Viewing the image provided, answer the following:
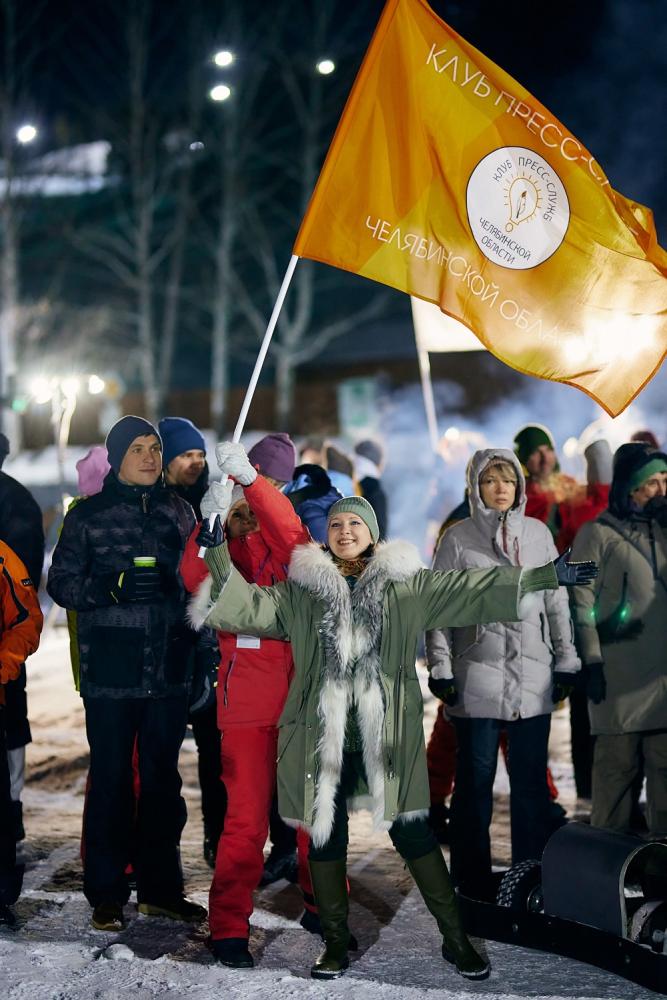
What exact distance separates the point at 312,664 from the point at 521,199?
2389mm

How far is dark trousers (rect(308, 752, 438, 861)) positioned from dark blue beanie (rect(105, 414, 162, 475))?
169cm

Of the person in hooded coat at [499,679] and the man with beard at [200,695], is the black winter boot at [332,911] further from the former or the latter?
the man with beard at [200,695]

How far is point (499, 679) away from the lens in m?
5.44

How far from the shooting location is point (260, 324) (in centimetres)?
2733

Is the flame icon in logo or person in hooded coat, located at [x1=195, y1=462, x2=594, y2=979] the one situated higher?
the flame icon in logo

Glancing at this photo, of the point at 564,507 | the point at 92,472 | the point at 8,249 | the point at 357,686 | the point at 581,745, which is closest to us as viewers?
the point at 357,686

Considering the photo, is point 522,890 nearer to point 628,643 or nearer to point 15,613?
point 628,643

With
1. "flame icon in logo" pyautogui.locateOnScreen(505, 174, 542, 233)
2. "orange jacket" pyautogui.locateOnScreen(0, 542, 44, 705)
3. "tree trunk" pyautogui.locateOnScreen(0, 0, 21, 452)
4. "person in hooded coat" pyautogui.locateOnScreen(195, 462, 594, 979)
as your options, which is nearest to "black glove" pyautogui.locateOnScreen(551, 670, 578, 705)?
"person in hooded coat" pyautogui.locateOnScreen(195, 462, 594, 979)

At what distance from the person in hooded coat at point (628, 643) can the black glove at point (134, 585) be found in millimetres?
2107

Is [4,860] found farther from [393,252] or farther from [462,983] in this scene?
[393,252]

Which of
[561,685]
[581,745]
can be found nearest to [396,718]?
[561,685]

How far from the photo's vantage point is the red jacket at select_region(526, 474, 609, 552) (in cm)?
761

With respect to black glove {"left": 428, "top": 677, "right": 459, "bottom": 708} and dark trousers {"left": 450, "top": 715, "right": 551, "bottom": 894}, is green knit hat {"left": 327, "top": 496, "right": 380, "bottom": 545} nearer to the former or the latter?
black glove {"left": 428, "top": 677, "right": 459, "bottom": 708}

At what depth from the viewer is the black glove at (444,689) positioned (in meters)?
5.45
